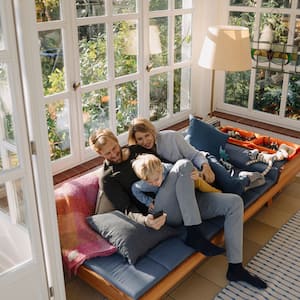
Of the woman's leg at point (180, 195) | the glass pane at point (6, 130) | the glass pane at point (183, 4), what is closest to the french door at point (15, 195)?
the glass pane at point (6, 130)

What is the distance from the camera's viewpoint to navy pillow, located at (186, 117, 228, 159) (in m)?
3.38

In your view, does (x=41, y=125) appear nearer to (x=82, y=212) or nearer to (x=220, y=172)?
(x=82, y=212)

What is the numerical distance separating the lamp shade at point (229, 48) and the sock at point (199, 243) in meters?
1.59

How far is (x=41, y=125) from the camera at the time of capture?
1896 millimetres

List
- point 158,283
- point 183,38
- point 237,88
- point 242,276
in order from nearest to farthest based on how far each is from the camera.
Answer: point 158,283 → point 242,276 → point 183,38 → point 237,88

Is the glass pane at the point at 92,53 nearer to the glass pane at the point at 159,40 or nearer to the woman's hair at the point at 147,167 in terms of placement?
the glass pane at the point at 159,40

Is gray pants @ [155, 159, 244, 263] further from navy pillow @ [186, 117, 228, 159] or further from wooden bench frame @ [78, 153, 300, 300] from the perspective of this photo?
navy pillow @ [186, 117, 228, 159]

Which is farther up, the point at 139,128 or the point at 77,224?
the point at 139,128

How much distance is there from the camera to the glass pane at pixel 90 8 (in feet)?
10.3

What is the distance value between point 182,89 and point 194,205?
6.99 ft

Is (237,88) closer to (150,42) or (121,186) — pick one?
(150,42)

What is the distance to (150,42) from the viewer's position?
3.80m

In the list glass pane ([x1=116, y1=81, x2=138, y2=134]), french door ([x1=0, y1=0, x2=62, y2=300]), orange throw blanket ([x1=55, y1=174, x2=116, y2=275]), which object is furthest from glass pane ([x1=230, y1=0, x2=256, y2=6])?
french door ([x1=0, y1=0, x2=62, y2=300])

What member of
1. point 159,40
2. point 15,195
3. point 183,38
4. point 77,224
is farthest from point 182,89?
point 15,195
